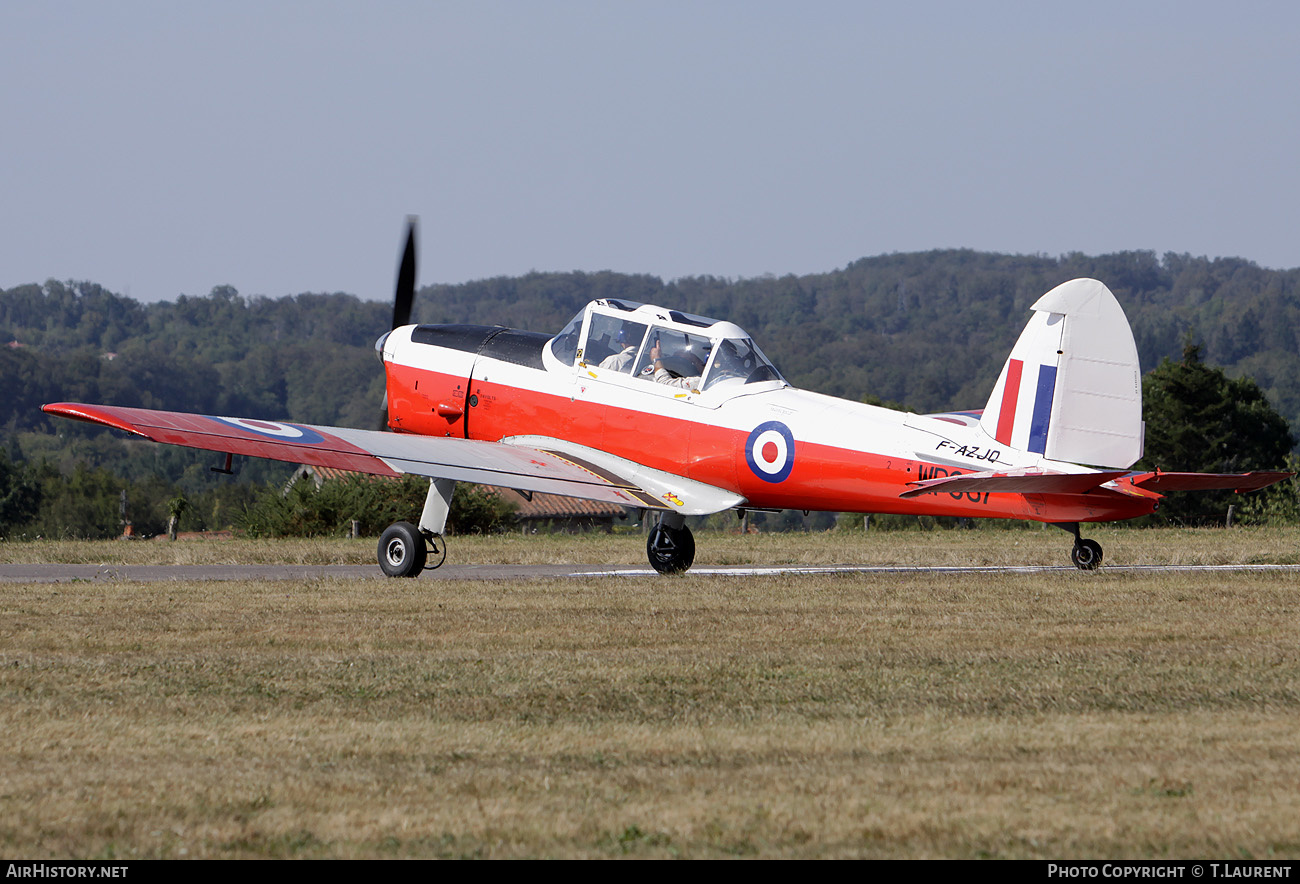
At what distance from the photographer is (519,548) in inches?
784

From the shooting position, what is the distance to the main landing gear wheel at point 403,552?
13812mm

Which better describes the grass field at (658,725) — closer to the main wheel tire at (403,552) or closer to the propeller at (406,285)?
the main wheel tire at (403,552)

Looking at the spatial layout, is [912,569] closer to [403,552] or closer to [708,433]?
[708,433]

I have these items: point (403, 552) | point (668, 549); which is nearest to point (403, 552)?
point (403, 552)

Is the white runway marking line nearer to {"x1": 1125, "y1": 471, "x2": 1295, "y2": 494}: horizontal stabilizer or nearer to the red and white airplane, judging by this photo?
the red and white airplane

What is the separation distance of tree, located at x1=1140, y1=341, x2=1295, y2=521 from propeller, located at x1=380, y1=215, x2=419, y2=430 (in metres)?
43.9

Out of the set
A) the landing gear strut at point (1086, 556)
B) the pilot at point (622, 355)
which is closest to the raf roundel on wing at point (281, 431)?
the pilot at point (622, 355)

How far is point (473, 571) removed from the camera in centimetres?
1530

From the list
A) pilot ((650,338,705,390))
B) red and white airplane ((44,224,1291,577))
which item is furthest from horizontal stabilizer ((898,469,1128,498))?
pilot ((650,338,705,390))

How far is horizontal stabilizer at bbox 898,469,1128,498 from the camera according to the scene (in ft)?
38.2

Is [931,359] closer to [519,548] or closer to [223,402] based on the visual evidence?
[223,402]

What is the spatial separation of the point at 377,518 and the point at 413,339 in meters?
13.5

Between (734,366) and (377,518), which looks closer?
(734,366)

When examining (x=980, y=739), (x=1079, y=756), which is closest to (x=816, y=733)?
(x=980, y=739)
